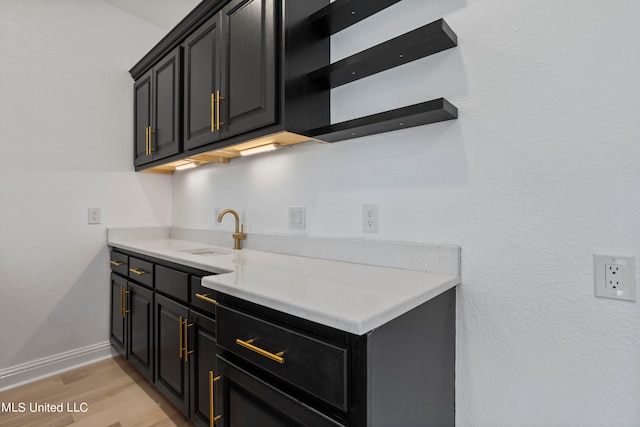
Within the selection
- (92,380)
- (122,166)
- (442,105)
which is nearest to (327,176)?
(442,105)

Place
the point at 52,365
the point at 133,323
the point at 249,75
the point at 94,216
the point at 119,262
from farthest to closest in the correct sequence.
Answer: the point at 94,216, the point at 119,262, the point at 52,365, the point at 133,323, the point at 249,75

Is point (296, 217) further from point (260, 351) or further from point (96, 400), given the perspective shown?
point (96, 400)

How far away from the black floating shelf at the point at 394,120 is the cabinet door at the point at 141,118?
62.3 inches

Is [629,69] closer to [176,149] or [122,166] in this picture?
[176,149]

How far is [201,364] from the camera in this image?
Answer: 1.46m

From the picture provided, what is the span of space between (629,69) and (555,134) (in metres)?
0.22

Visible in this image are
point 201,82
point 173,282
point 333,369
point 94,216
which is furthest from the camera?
point 94,216

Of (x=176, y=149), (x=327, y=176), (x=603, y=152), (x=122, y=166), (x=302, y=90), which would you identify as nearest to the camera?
(x=603, y=152)

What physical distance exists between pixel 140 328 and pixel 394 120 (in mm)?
1912

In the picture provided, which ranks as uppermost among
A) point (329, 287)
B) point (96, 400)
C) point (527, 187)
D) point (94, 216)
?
point (527, 187)

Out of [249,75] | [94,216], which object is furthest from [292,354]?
[94,216]

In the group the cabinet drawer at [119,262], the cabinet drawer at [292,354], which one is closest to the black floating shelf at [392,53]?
Result: the cabinet drawer at [292,354]

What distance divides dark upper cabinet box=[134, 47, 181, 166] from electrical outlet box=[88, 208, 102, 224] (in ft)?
1.51

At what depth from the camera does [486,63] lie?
1115mm
